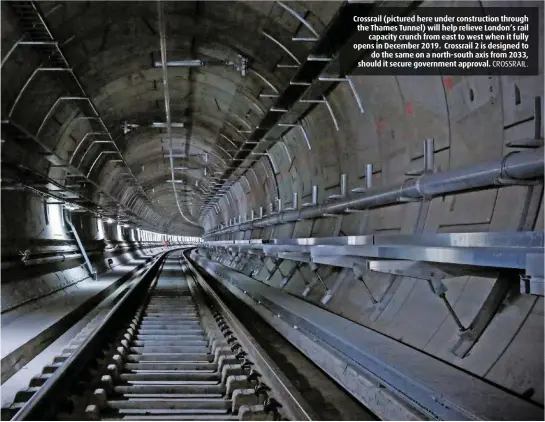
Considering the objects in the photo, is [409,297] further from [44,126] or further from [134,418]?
[44,126]

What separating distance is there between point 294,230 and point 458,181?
24.5 feet

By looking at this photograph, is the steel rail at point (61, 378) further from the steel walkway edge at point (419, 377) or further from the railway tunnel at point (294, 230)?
the steel walkway edge at point (419, 377)

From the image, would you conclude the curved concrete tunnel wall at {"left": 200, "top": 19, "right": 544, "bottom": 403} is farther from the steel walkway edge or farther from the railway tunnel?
the steel walkway edge

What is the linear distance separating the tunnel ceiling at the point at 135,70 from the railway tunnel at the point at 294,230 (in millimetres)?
47

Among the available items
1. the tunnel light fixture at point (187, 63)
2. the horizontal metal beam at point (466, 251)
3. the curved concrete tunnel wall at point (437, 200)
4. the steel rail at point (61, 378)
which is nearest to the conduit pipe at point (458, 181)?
the curved concrete tunnel wall at point (437, 200)

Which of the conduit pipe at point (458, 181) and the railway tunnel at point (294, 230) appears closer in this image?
the conduit pipe at point (458, 181)

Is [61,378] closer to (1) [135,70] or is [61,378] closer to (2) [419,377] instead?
(2) [419,377]

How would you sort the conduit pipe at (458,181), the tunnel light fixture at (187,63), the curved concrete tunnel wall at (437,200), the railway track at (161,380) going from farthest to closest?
the tunnel light fixture at (187,63) → the railway track at (161,380) → the curved concrete tunnel wall at (437,200) → the conduit pipe at (458,181)

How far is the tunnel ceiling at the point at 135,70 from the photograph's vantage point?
818 cm

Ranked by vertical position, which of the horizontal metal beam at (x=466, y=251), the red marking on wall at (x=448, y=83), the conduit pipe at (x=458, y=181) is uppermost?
the red marking on wall at (x=448, y=83)

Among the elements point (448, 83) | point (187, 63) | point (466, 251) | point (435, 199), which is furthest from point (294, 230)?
point (466, 251)

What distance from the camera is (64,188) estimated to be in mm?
12859

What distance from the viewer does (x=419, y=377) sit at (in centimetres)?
411

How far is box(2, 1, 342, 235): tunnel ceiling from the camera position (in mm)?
8180
